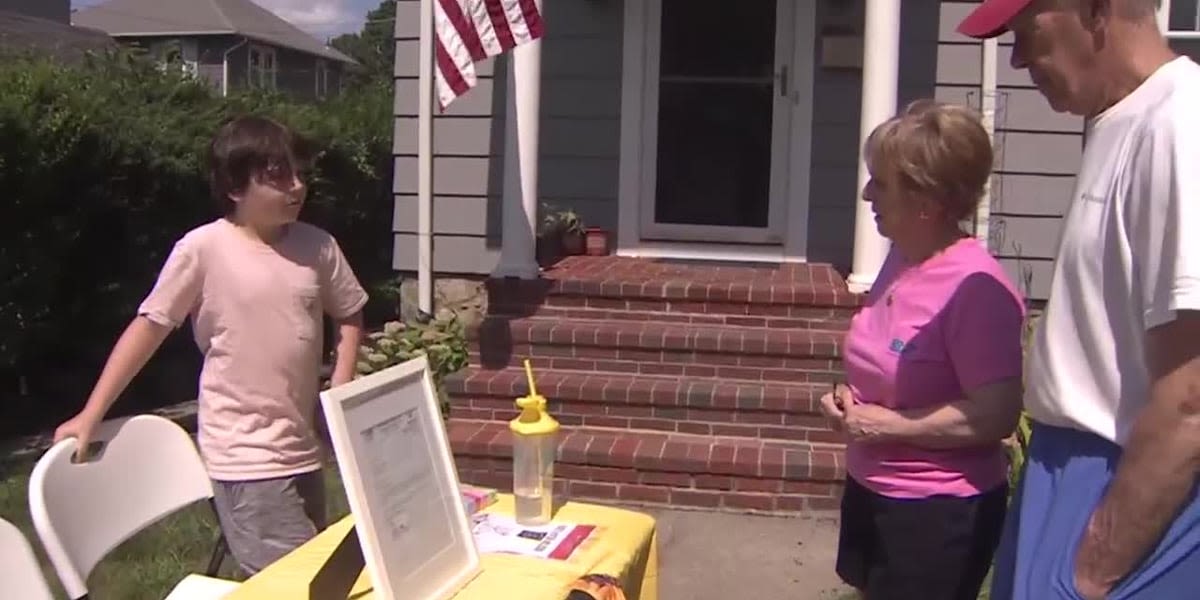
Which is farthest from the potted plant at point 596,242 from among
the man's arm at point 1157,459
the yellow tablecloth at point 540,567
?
the man's arm at point 1157,459

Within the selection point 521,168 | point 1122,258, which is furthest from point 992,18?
point 521,168

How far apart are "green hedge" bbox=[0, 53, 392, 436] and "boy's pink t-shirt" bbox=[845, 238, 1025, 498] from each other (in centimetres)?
436

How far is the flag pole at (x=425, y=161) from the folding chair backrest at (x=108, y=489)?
377 centimetres

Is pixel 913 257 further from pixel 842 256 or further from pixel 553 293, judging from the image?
pixel 842 256

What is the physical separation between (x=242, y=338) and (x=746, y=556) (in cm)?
244

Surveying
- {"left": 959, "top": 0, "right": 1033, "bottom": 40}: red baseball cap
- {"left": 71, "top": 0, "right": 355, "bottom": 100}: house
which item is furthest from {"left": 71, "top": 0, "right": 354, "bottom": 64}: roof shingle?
{"left": 959, "top": 0, "right": 1033, "bottom": 40}: red baseball cap

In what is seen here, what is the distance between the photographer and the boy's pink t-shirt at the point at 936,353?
83.4 inches

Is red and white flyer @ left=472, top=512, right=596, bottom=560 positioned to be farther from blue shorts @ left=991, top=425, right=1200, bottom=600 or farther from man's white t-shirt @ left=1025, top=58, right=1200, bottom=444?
man's white t-shirt @ left=1025, top=58, right=1200, bottom=444

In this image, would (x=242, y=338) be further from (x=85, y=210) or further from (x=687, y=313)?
(x=85, y=210)

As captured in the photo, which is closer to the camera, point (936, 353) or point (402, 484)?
point (402, 484)

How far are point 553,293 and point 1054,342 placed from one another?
454 cm

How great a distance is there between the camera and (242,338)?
8.83 ft

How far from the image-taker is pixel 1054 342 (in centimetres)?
168

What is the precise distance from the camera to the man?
4.79ft
